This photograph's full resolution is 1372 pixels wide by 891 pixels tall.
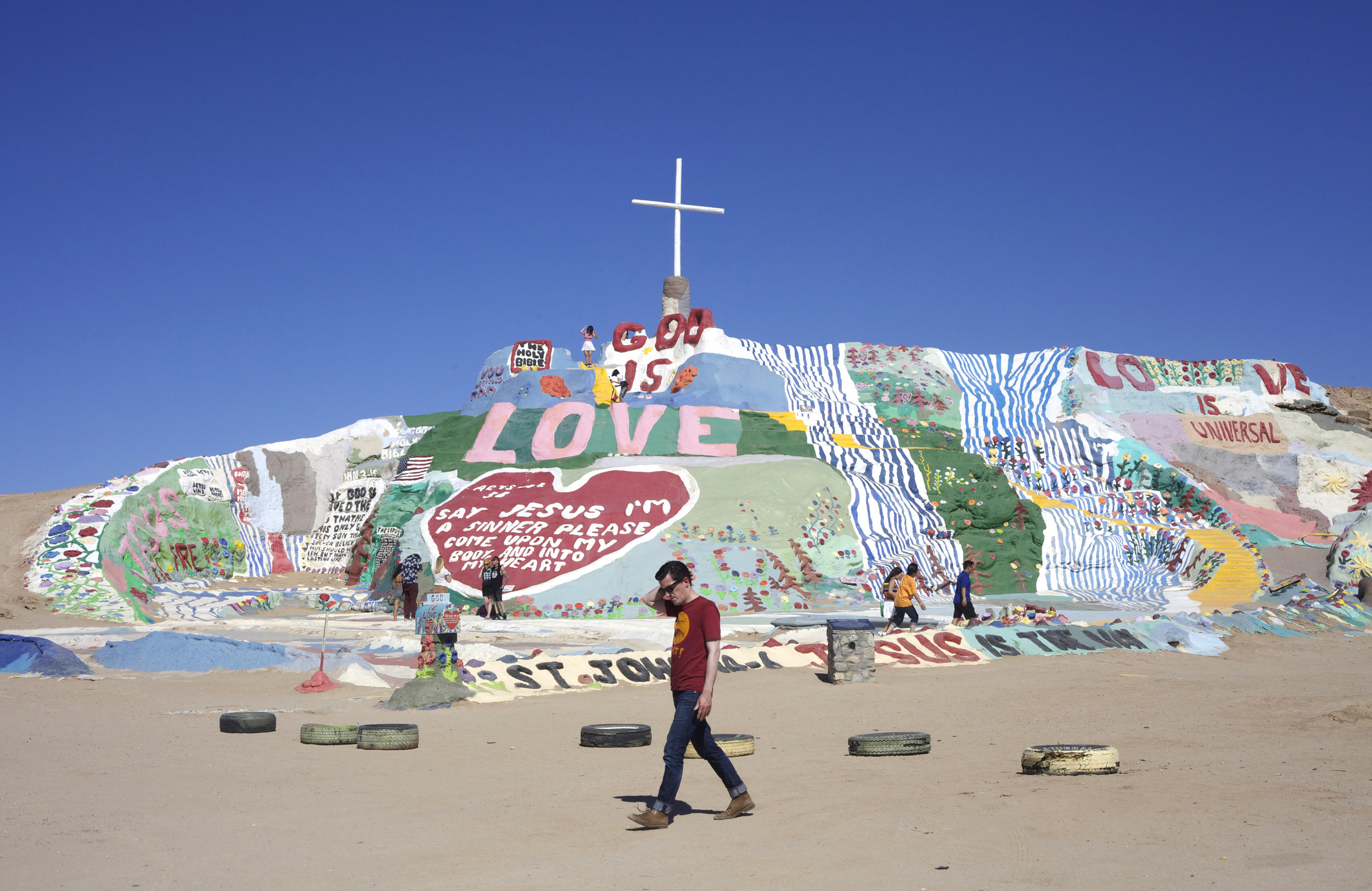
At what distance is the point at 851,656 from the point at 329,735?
6127mm

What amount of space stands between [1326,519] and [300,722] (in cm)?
3478

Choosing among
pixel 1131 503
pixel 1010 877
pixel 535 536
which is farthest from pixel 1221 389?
pixel 1010 877

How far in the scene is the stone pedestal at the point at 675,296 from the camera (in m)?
39.0

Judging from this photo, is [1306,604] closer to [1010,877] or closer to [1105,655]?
[1105,655]

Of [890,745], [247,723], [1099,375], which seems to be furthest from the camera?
[1099,375]

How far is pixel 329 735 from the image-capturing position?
9406 millimetres

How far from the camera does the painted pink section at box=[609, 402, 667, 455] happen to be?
97.4 feet

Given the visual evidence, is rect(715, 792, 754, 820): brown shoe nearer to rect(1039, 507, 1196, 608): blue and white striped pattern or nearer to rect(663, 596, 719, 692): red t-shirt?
rect(663, 596, 719, 692): red t-shirt

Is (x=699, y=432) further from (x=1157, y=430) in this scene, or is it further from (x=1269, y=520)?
(x=1157, y=430)

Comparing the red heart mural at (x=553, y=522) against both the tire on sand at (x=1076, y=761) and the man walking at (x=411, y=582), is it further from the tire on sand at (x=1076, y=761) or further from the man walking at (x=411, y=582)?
the tire on sand at (x=1076, y=761)

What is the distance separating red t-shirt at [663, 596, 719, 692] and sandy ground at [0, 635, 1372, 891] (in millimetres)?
783

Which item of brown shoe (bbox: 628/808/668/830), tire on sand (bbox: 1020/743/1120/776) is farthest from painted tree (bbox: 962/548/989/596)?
brown shoe (bbox: 628/808/668/830)

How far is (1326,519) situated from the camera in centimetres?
3619

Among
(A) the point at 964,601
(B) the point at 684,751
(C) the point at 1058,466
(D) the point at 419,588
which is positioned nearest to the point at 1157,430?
(C) the point at 1058,466
